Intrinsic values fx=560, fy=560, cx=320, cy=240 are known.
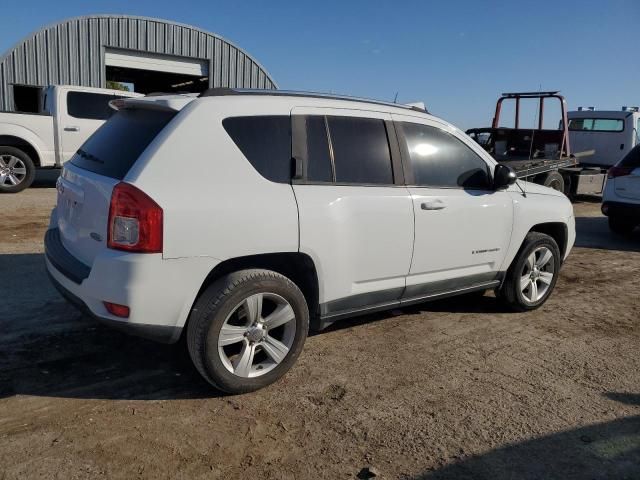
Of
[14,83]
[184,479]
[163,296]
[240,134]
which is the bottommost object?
[184,479]

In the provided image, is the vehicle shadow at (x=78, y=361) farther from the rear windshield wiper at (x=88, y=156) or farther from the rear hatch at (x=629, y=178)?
the rear hatch at (x=629, y=178)

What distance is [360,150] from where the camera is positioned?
151 inches

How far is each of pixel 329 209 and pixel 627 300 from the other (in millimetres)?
3866

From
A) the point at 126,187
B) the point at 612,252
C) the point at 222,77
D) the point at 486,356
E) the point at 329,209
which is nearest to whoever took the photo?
the point at 126,187

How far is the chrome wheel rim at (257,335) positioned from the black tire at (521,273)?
236 centimetres

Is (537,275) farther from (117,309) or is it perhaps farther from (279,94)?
(117,309)

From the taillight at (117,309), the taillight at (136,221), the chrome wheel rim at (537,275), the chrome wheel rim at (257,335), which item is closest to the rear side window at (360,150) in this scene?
the chrome wheel rim at (257,335)

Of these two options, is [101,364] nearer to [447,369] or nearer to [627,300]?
[447,369]

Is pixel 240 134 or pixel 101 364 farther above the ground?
pixel 240 134

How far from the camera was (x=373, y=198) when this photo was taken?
375 centimetres

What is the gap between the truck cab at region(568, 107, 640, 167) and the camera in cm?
1423

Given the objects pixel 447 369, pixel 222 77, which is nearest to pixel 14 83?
pixel 222 77

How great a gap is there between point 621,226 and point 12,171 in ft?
36.8

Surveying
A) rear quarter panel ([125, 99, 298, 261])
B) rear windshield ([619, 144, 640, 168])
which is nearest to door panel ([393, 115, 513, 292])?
rear quarter panel ([125, 99, 298, 261])
